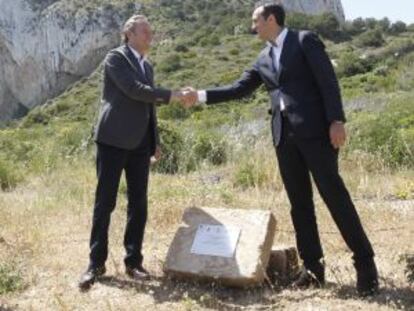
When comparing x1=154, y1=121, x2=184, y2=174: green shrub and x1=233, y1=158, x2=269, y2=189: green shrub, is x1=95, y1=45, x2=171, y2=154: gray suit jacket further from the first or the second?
x1=154, y1=121, x2=184, y2=174: green shrub

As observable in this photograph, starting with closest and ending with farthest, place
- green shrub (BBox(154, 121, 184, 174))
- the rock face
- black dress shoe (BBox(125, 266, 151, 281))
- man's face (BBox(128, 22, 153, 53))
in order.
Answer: man's face (BBox(128, 22, 153, 53)) → black dress shoe (BBox(125, 266, 151, 281)) → green shrub (BBox(154, 121, 184, 174)) → the rock face

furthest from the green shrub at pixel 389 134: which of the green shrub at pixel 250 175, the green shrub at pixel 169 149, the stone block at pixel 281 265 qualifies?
the stone block at pixel 281 265

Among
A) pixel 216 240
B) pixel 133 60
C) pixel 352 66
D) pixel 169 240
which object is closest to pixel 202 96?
pixel 133 60

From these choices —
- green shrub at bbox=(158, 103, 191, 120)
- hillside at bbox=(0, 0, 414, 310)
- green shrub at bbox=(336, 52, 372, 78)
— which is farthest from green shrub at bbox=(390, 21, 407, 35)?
hillside at bbox=(0, 0, 414, 310)

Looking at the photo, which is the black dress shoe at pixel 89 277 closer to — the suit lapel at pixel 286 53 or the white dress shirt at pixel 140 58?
the white dress shirt at pixel 140 58

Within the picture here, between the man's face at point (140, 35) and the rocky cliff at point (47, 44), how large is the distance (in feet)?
201

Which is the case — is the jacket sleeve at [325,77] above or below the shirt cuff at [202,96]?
above

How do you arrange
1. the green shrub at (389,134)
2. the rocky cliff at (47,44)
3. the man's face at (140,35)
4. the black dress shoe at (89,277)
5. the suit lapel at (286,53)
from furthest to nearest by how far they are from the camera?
the rocky cliff at (47,44), the green shrub at (389,134), the man's face at (140,35), the black dress shoe at (89,277), the suit lapel at (286,53)

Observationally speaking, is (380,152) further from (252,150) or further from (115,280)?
(115,280)

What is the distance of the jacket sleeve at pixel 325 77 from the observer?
4.98 m

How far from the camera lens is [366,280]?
5.05 metres

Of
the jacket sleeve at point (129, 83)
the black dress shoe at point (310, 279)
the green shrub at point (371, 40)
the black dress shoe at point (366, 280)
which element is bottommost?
the black dress shoe at point (310, 279)

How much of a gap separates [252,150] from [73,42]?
60408 millimetres

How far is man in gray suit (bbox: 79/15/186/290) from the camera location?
5613mm
